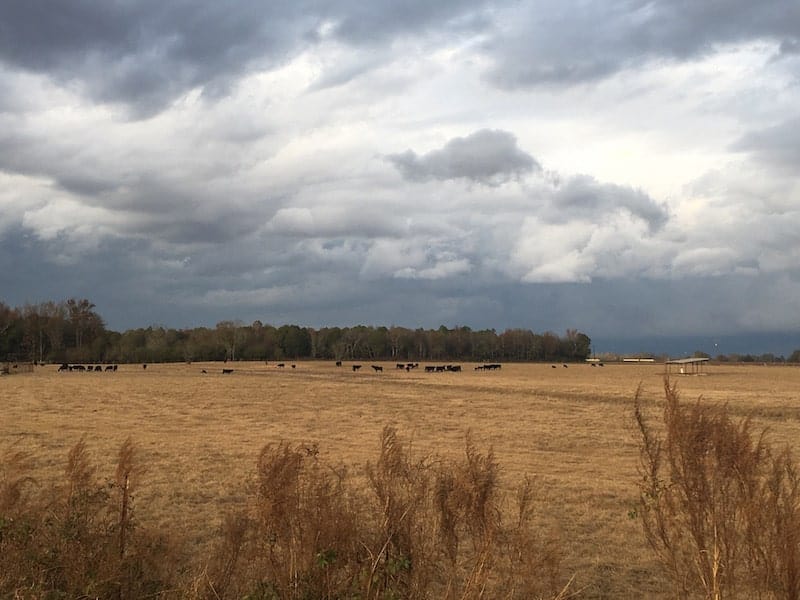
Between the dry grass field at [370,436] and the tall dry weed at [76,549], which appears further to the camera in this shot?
the dry grass field at [370,436]

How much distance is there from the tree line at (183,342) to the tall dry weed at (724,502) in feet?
431

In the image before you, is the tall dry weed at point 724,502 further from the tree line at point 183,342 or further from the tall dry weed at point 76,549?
the tree line at point 183,342

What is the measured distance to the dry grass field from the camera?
39.9 ft

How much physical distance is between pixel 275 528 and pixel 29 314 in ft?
515

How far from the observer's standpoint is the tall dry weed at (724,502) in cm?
533

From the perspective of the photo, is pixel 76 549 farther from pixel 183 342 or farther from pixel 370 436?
pixel 183 342

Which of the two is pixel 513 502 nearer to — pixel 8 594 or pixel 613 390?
pixel 8 594

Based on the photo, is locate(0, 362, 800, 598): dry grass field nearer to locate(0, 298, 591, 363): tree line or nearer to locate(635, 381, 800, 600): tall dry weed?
locate(635, 381, 800, 600): tall dry weed

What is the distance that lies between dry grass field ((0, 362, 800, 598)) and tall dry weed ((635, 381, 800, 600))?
0.82 m

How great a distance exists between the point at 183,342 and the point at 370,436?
5684 inches

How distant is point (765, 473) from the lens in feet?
18.4

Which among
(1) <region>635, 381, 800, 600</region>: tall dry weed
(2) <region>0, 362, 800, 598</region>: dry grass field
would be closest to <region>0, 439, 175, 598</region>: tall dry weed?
(2) <region>0, 362, 800, 598</region>: dry grass field

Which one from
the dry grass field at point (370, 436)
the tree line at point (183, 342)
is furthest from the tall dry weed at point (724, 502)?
the tree line at point (183, 342)

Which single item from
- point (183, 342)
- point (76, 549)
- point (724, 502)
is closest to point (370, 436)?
point (76, 549)
